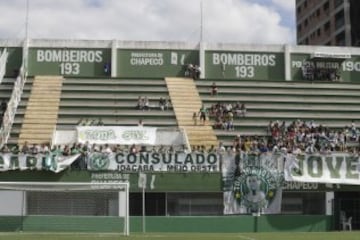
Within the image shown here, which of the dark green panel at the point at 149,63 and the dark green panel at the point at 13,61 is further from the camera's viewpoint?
the dark green panel at the point at 149,63

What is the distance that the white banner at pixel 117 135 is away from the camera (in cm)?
4228

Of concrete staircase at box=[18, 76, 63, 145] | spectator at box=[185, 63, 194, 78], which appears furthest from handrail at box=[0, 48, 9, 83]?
spectator at box=[185, 63, 194, 78]

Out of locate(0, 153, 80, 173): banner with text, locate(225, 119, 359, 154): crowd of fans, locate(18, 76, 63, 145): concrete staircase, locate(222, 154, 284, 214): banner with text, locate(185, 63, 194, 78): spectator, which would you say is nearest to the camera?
locate(0, 153, 80, 173): banner with text

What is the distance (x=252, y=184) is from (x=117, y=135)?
10.4 meters

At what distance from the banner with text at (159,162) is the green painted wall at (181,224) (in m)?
2.64

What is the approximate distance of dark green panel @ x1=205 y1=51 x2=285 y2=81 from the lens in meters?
54.6

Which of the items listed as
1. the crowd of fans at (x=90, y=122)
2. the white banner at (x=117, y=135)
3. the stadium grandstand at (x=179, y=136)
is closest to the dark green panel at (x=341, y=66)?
the stadium grandstand at (x=179, y=136)

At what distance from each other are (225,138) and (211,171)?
8296mm

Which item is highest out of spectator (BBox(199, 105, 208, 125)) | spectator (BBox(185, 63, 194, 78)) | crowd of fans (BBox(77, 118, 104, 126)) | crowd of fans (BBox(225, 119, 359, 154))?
spectator (BBox(185, 63, 194, 78))

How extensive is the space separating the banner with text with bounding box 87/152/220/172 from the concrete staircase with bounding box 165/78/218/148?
5.55m

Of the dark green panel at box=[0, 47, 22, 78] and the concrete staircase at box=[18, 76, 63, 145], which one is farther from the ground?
the dark green panel at box=[0, 47, 22, 78]

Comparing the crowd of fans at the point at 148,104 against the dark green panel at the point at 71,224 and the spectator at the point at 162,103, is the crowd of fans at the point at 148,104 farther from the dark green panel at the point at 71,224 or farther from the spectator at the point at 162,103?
the dark green panel at the point at 71,224

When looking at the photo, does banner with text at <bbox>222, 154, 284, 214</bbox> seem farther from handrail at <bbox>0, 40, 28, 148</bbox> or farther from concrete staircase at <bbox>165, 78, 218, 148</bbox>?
handrail at <bbox>0, 40, 28, 148</bbox>

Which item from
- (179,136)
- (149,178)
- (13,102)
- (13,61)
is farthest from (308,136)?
(13,61)
